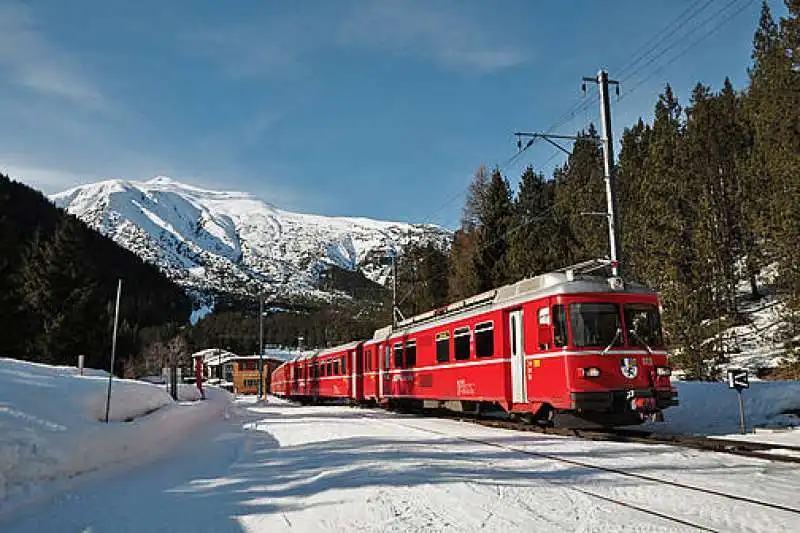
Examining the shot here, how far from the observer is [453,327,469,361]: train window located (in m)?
17.3

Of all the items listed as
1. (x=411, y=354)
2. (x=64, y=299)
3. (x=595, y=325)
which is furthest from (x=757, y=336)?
(x=64, y=299)

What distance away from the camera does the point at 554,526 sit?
5.90m

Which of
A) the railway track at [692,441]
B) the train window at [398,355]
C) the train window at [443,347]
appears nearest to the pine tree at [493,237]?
the train window at [398,355]

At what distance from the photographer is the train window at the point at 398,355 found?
915 inches

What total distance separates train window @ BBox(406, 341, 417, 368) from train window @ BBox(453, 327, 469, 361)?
3.67 metres

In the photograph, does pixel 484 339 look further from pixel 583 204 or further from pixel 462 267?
pixel 583 204

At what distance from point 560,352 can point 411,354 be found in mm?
9501

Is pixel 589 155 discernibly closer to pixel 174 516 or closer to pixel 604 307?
pixel 604 307

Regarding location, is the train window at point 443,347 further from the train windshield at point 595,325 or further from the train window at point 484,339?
the train windshield at point 595,325

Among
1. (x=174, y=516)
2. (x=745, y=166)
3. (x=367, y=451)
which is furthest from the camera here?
(x=745, y=166)

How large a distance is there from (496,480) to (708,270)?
24.7m

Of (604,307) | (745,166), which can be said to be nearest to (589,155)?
(745,166)

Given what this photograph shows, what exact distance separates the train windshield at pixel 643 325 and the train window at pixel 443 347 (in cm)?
622

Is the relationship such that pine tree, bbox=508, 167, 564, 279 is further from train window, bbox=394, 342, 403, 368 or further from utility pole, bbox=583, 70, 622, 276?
utility pole, bbox=583, 70, 622, 276
